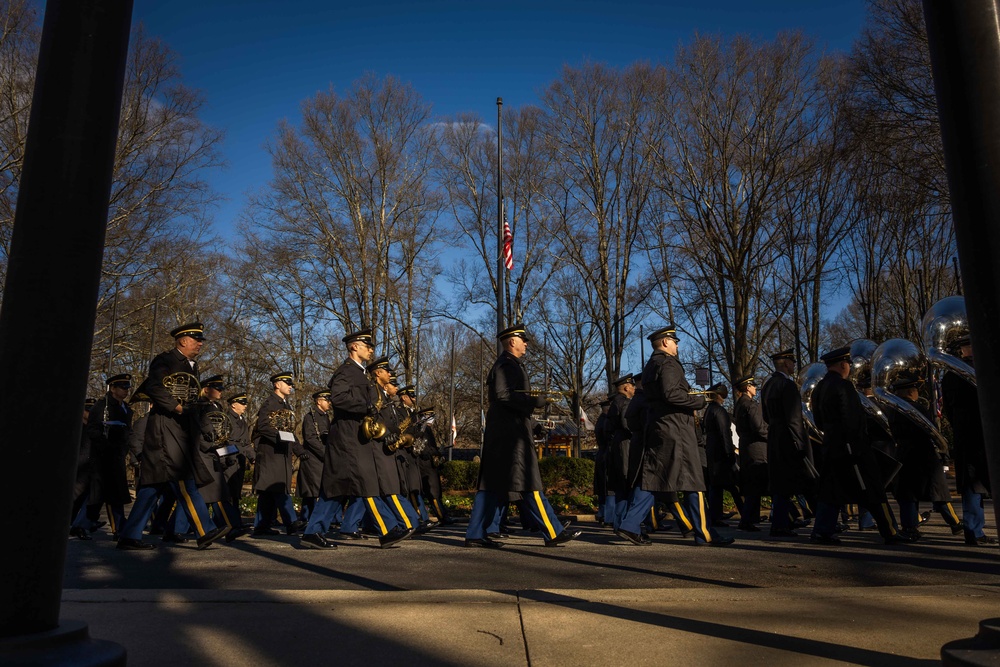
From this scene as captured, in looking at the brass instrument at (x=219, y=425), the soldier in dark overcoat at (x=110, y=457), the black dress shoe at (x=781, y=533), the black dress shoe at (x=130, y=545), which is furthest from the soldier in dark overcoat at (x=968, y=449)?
the soldier in dark overcoat at (x=110, y=457)

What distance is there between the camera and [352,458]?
8.53 meters

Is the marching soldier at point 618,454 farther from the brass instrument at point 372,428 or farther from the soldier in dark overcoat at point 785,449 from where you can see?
the brass instrument at point 372,428

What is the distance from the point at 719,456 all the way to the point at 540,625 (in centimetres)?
829

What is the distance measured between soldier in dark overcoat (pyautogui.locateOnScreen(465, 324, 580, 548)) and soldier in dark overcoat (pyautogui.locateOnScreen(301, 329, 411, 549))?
0.87 metres

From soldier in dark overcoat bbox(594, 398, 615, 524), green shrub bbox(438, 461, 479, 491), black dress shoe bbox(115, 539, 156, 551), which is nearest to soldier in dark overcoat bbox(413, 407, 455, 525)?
soldier in dark overcoat bbox(594, 398, 615, 524)

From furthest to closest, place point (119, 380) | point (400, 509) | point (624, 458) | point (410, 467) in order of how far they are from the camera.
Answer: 1. point (410, 467)
2. point (119, 380)
3. point (624, 458)
4. point (400, 509)

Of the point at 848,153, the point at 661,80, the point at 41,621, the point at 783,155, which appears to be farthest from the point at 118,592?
the point at 661,80

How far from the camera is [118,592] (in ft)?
16.5

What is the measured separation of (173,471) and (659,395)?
5090mm

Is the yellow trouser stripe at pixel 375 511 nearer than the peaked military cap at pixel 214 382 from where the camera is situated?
Yes

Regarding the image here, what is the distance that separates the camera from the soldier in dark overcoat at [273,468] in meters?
11.1

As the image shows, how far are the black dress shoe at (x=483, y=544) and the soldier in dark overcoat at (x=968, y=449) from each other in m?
4.60

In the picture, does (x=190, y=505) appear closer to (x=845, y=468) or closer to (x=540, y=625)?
(x=540, y=625)

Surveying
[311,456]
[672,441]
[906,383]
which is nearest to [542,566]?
[672,441]
